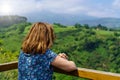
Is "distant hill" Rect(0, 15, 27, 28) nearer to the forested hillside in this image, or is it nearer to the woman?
the forested hillside

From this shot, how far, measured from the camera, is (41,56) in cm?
280

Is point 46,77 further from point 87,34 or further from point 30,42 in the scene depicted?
point 87,34

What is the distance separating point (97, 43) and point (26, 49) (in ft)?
291

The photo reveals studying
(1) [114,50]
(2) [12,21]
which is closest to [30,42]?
(1) [114,50]

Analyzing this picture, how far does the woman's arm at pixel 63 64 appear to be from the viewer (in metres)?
2.73

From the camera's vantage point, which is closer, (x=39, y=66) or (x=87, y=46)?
(x=39, y=66)

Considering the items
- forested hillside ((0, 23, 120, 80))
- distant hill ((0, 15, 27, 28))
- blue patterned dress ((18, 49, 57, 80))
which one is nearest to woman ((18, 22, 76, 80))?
blue patterned dress ((18, 49, 57, 80))

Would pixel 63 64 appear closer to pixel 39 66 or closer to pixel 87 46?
pixel 39 66

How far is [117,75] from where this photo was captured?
245 centimetres

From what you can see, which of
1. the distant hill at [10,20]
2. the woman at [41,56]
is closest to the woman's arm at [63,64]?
the woman at [41,56]

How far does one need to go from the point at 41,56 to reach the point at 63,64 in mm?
215

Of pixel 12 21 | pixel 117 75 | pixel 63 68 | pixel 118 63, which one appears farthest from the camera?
pixel 12 21

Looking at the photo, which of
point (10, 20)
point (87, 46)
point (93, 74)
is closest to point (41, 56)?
point (93, 74)

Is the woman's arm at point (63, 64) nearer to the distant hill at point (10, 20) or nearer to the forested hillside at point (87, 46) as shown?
the forested hillside at point (87, 46)
